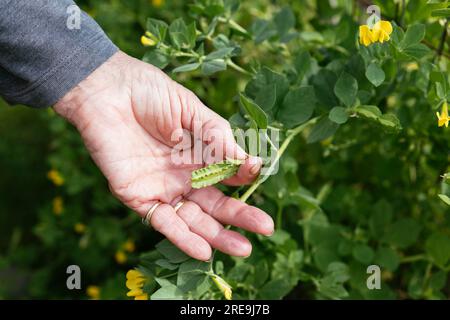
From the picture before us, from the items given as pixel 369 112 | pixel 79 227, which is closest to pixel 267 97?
pixel 369 112

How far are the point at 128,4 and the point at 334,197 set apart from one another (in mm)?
987

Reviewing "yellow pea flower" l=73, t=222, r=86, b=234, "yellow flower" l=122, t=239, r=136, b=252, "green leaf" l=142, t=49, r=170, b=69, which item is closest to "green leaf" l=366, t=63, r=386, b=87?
"green leaf" l=142, t=49, r=170, b=69

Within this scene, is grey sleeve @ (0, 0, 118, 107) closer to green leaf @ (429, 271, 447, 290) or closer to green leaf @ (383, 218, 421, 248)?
green leaf @ (383, 218, 421, 248)

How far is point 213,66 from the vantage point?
1.17 m

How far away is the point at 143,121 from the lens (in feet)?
4.04

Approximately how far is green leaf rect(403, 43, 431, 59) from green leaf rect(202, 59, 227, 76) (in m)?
0.37

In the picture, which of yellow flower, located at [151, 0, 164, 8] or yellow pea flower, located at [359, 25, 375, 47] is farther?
yellow flower, located at [151, 0, 164, 8]

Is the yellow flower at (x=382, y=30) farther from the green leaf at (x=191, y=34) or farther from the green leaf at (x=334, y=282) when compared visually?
the green leaf at (x=334, y=282)

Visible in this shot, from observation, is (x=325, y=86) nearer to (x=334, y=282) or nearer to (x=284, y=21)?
(x=284, y=21)

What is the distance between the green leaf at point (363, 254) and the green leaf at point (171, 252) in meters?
0.48

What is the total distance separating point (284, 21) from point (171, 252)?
65cm

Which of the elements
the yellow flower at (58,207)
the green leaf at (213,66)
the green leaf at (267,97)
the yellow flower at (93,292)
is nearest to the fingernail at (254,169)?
the green leaf at (267,97)

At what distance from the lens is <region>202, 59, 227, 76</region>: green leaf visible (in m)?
1.16
